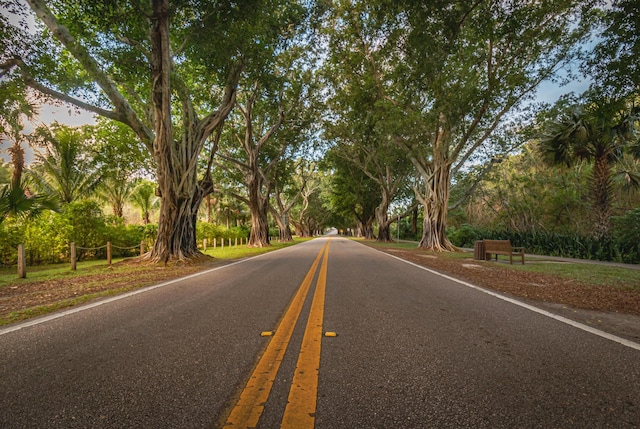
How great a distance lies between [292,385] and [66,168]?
26464 millimetres

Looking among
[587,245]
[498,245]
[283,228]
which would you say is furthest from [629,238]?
[283,228]

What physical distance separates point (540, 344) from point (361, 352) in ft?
6.38

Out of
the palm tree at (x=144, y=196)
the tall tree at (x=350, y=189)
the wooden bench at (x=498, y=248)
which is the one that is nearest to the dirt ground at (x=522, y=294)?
the wooden bench at (x=498, y=248)

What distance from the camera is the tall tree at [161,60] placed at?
897 centimetres

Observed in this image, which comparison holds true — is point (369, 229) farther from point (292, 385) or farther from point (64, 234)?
point (292, 385)

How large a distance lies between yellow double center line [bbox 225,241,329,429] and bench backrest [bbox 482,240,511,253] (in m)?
11.1

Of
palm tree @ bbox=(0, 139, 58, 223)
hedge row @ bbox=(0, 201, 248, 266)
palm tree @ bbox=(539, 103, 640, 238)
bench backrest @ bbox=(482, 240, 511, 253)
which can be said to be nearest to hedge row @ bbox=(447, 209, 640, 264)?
palm tree @ bbox=(539, 103, 640, 238)

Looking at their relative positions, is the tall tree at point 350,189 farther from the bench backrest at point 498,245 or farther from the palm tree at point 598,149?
the bench backrest at point 498,245

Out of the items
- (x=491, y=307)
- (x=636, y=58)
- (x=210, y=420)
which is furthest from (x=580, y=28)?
(x=210, y=420)

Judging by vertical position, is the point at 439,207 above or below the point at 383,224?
above

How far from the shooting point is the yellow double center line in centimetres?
178

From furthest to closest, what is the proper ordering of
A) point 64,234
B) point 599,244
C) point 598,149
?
point 598,149 < point 599,244 < point 64,234

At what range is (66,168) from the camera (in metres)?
21.1

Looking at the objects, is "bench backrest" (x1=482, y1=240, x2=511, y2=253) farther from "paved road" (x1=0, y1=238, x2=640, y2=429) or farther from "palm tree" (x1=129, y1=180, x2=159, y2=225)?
"palm tree" (x1=129, y1=180, x2=159, y2=225)
